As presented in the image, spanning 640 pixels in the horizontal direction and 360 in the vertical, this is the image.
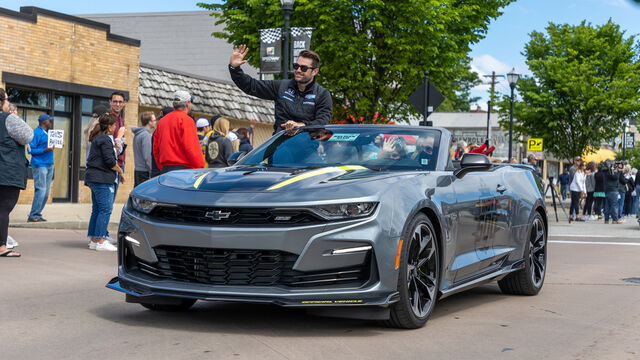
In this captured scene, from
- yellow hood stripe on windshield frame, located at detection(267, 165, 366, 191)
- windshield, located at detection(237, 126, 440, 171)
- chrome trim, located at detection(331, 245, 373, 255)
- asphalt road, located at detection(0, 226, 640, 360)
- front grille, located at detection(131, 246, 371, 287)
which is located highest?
windshield, located at detection(237, 126, 440, 171)

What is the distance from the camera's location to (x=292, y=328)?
561cm

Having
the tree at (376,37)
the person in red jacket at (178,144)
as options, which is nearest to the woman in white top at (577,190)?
the tree at (376,37)

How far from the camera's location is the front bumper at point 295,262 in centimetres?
505

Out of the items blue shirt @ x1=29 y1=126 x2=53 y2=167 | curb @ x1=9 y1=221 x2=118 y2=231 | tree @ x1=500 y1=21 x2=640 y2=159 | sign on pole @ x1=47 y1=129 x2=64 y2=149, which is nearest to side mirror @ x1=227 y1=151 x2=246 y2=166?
curb @ x1=9 y1=221 x2=118 y2=231

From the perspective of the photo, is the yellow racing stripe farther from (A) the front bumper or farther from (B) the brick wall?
(B) the brick wall

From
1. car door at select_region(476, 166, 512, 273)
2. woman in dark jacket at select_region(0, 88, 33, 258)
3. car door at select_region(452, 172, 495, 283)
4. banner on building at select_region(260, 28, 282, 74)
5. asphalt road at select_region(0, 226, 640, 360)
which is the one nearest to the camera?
asphalt road at select_region(0, 226, 640, 360)

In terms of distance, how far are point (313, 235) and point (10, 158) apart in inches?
215

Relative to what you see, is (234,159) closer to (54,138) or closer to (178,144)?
(178,144)

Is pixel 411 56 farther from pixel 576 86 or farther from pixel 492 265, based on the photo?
pixel 492 265

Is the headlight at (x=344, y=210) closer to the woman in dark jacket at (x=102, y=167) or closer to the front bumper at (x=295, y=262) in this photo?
the front bumper at (x=295, y=262)

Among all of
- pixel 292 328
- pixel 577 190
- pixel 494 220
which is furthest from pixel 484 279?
pixel 577 190

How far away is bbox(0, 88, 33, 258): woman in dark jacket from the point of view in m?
9.31

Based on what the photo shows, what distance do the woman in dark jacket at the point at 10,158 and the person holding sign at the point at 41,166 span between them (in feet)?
18.5

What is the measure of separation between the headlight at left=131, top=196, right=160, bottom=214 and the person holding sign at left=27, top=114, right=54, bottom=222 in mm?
9950
